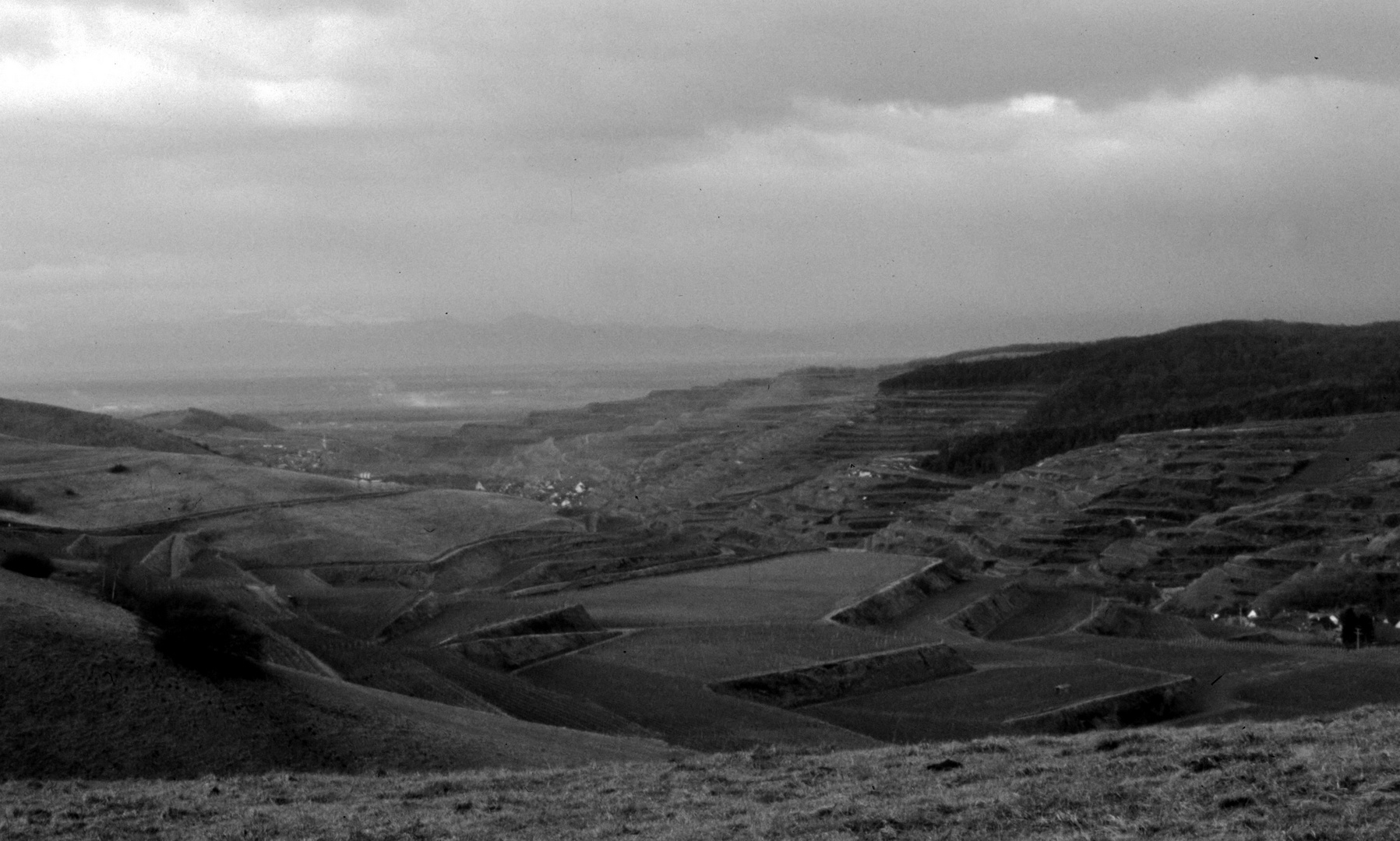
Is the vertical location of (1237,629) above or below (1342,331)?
below

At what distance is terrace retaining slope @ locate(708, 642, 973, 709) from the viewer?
48.1 meters

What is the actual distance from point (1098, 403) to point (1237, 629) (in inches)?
3302

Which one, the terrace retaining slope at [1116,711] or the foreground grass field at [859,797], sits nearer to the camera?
the foreground grass field at [859,797]

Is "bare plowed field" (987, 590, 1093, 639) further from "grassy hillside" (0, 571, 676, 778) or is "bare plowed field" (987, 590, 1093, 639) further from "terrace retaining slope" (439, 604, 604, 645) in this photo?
"grassy hillside" (0, 571, 676, 778)

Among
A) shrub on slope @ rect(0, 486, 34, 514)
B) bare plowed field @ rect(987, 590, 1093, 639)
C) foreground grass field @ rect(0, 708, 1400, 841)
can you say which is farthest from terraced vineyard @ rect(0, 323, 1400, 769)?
foreground grass field @ rect(0, 708, 1400, 841)

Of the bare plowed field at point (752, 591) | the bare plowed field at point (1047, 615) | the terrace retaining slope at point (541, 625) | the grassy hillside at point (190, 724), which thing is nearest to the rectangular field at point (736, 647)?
the terrace retaining slope at point (541, 625)

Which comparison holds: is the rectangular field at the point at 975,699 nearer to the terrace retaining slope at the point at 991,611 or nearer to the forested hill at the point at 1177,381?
the terrace retaining slope at the point at 991,611

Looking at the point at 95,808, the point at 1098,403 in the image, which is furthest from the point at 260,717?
the point at 1098,403

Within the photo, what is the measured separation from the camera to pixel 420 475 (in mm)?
133625

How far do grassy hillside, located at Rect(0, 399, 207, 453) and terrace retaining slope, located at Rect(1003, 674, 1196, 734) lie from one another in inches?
3431

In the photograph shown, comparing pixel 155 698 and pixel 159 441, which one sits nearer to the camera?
pixel 155 698

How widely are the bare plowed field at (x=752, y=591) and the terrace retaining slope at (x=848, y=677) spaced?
972cm

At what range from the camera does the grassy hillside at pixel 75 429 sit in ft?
388

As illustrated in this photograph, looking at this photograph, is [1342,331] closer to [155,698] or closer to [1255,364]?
[1255,364]
